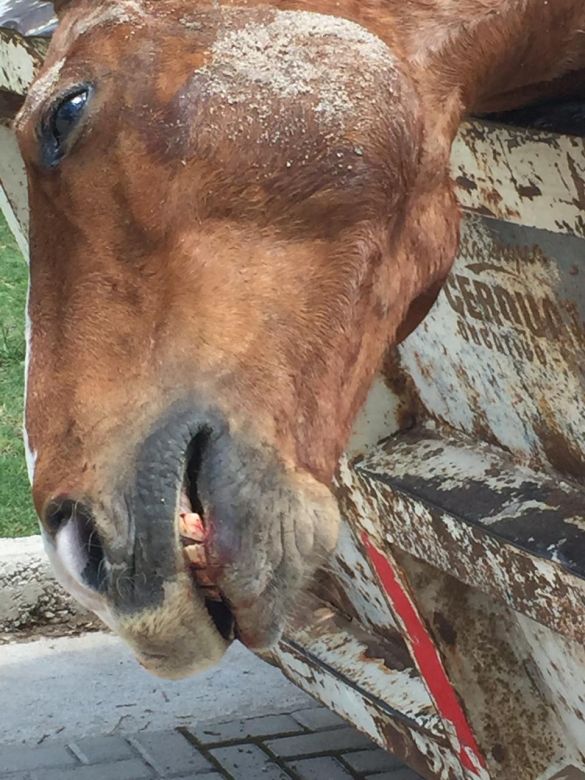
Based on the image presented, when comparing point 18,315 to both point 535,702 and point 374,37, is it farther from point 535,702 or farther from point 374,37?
point 374,37

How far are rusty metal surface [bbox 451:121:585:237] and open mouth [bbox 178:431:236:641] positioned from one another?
81 centimetres

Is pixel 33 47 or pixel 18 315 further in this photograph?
pixel 18 315

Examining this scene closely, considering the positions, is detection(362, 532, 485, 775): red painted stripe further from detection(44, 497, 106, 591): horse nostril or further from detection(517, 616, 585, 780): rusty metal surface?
detection(44, 497, 106, 591): horse nostril

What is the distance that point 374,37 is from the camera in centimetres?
250

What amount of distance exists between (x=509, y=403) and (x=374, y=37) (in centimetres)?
99

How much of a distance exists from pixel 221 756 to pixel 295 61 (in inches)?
110

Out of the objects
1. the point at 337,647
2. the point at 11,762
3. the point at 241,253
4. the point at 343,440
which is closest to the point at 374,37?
the point at 241,253

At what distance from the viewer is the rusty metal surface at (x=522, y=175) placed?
2676 millimetres

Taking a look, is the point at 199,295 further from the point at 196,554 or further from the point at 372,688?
the point at 372,688

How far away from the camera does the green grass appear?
6.24 meters

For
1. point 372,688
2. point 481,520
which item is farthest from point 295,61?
point 372,688

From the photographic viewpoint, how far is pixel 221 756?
473 centimetres

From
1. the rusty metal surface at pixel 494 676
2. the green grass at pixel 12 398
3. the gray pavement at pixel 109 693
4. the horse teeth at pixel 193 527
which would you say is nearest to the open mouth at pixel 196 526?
the horse teeth at pixel 193 527

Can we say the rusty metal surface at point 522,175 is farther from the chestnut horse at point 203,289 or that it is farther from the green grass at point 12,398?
the green grass at point 12,398
